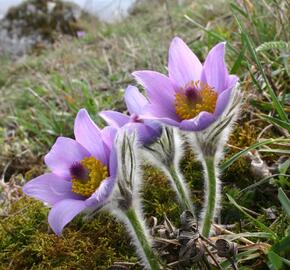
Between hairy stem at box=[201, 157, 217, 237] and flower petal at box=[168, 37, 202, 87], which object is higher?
flower petal at box=[168, 37, 202, 87]

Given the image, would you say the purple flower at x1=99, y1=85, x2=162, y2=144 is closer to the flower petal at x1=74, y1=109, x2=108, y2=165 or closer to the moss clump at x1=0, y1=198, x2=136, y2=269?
the flower petal at x1=74, y1=109, x2=108, y2=165

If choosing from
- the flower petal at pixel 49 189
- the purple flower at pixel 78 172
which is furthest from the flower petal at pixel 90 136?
the flower petal at pixel 49 189

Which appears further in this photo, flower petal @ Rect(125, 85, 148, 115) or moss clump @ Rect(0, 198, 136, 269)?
moss clump @ Rect(0, 198, 136, 269)

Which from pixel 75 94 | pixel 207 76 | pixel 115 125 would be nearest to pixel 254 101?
pixel 207 76

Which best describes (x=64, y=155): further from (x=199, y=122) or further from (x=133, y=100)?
(x=199, y=122)

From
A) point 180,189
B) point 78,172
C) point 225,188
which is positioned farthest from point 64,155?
point 225,188

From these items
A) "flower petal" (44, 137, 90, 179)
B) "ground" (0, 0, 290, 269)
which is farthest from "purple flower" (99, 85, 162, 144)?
"ground" (0, 0, 290, 269)
